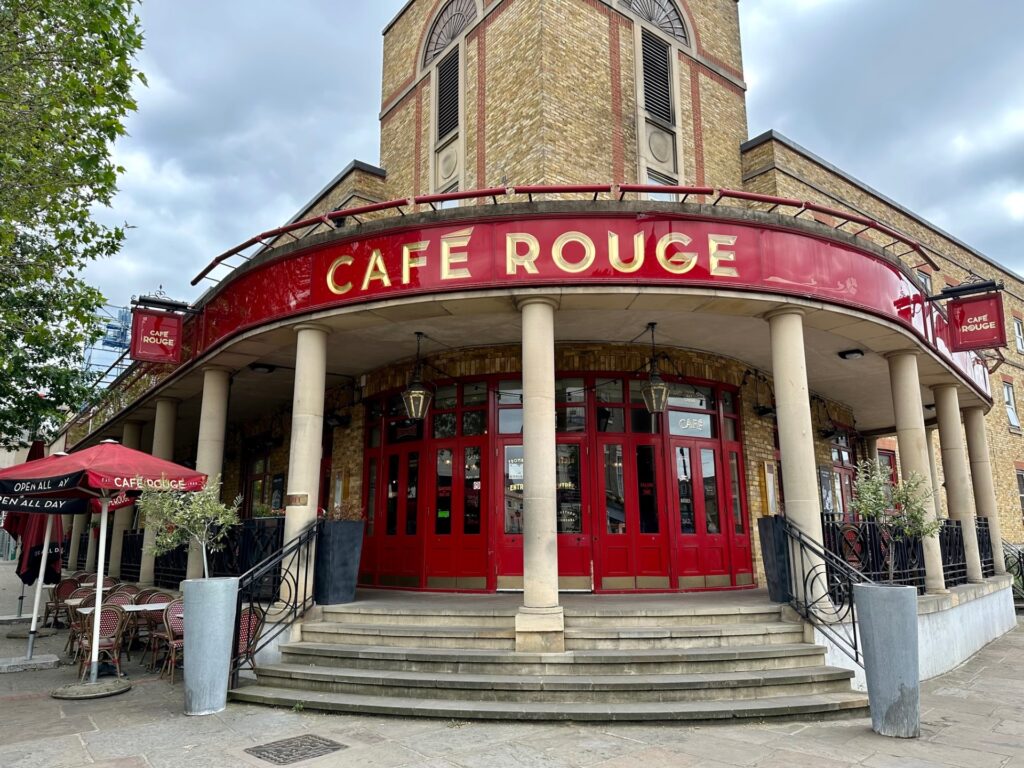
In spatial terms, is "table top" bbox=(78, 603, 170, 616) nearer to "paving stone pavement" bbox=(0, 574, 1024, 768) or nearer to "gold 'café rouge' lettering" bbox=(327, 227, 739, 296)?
"paving stone pavement" bbox=(0, 574, 1024, 768)

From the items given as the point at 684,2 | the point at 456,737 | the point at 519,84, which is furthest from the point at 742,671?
the point at 684,2

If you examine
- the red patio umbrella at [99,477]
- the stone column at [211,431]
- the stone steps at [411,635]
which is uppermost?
the stone column at [211,431]

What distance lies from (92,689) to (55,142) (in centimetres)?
774

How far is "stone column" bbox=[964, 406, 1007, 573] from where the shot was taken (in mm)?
Result: 13391

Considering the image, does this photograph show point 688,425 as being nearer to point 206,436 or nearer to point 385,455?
point 385,455

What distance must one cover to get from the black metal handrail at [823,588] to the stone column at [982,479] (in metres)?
8.07

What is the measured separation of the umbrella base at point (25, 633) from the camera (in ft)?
36.1

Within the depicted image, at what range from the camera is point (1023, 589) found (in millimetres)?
15547

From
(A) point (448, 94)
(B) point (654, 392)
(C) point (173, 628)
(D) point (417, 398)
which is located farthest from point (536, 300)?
(A) point (448, 94)

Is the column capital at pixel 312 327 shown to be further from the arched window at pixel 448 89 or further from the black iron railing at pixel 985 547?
the black iron railing at pixel 985 547

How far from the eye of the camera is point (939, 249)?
19469 mm

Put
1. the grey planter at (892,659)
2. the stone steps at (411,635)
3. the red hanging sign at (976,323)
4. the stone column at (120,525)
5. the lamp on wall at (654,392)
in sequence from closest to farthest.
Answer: the grey planter at (892,659)
the stone steps at (411,635)
the lamp on wall at (654,392)
the red hanging sign at (976,323)
the stone column at (120,525)

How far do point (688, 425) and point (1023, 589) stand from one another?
421 inches

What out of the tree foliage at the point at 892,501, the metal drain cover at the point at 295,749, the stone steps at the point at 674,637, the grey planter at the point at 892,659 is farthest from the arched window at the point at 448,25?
the metal drain cover at the point at 295,749
